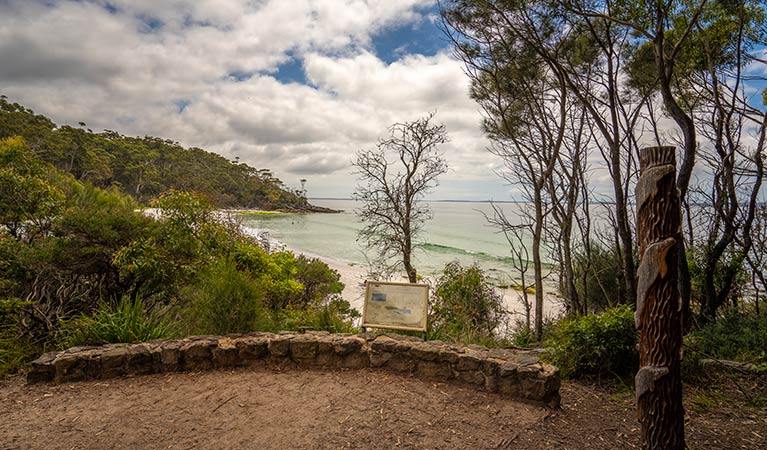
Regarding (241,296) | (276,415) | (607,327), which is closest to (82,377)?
(241,296)

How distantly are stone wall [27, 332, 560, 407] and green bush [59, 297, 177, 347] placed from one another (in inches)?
10.1

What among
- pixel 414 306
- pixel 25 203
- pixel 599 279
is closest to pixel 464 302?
pixel 599 279

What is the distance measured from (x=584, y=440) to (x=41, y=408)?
4.41 m

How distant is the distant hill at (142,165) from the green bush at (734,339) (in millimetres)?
12721

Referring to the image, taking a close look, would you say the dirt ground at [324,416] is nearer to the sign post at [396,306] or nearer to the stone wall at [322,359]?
the stone wall at [322,359]

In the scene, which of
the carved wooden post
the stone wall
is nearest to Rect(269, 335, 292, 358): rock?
the stone wall

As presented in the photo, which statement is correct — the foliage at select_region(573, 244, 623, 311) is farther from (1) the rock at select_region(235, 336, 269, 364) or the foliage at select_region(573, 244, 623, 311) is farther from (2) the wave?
(2) the wave

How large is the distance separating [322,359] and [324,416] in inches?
43.0

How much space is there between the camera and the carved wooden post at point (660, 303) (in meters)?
2.41

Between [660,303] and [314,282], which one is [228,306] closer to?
[660,303]

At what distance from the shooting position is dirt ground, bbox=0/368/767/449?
2730mm

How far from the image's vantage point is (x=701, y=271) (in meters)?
6.05

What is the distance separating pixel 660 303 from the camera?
245cm

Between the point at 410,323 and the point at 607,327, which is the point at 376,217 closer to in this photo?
the point at 410,323
